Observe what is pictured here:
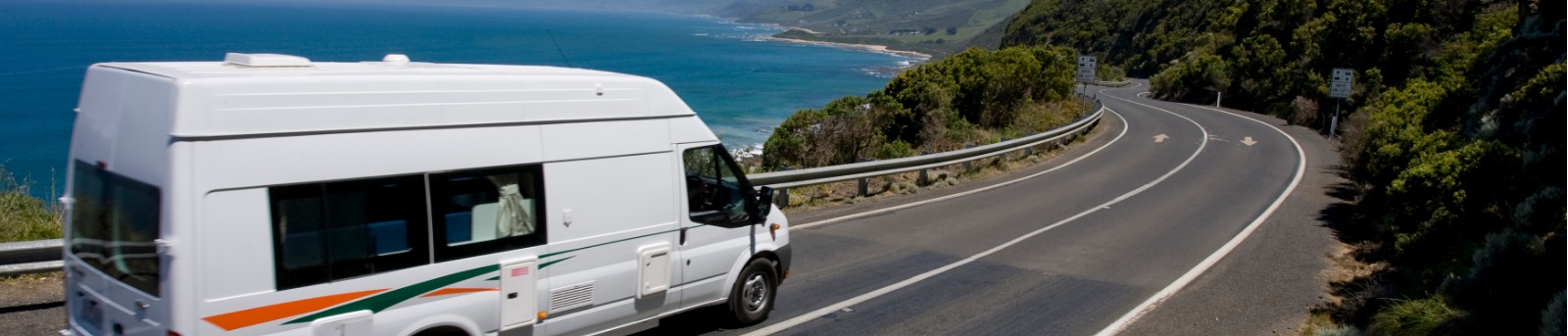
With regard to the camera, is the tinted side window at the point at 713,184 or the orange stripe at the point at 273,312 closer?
the orange stripe at the point at 273,312

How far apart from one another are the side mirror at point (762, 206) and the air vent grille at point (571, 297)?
169 cm

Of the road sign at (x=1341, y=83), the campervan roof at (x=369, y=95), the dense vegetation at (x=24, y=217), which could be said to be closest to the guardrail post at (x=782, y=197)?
A: the campervan roof at (x=369, y=95)

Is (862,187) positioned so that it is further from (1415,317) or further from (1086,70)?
(1086,70)

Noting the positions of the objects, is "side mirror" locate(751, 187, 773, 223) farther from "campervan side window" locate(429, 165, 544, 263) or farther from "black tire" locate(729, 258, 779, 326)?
"campervan side window" locate(429, 165, 544, 263)

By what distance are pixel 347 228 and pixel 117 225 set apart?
3.53 ft

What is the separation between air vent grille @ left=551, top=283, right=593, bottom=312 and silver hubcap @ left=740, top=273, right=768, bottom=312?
1527mm

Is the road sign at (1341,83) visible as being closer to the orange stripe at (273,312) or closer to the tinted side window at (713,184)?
the tinted side window at (713,184)

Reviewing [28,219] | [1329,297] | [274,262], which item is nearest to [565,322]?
[274,262]

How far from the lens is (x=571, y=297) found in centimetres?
670

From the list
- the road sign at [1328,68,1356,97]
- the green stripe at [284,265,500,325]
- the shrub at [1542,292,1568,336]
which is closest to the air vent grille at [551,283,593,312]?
the green stripe at [284,265,500,325]

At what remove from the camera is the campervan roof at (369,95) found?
5.08 metres

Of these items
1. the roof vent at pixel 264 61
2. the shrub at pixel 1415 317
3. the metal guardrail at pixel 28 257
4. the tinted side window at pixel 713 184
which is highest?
the roof vent at pixel 264 61

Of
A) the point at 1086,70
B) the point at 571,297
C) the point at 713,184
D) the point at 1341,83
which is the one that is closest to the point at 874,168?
the point at 713,184

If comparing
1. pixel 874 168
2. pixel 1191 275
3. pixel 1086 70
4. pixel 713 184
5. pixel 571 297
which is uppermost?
pixel 1086 70
